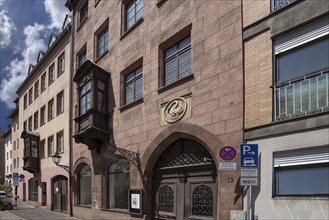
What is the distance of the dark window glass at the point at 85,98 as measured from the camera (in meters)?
18.6

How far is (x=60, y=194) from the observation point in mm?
26422

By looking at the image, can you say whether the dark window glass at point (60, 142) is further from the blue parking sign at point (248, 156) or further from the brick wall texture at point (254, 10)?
the blue parking sign at point (248, 156)

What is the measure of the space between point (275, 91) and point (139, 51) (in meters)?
7.66

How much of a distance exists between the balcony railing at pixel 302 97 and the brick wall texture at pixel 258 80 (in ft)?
0.79

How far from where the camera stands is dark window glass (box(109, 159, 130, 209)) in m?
16.5

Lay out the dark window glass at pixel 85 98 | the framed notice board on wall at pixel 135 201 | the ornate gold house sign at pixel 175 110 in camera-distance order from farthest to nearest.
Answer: the dark window glass at pixel 85 98 → the framed notice board on wall at pixel 135 201 → the ornate gold house sign at pixel 175 110

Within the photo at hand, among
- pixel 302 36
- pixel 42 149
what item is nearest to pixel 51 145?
pixel 42 149

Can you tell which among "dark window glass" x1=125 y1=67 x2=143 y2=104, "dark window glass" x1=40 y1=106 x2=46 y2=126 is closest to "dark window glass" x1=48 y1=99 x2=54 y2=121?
"dark window glass" x1=40 y1=106 x2=46 y2=126

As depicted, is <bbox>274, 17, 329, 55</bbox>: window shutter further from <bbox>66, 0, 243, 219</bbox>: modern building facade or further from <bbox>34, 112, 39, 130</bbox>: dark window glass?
<bbox>34, 112, 39, 130</bbox>: dark window glass

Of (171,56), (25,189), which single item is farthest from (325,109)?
(25,189)

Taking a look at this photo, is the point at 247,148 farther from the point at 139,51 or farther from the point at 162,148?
the point at 139,51

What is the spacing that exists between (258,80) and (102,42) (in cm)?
1227

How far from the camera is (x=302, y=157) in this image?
27.8ft

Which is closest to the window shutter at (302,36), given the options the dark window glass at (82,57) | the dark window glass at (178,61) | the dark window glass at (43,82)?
the dark window glass at (178,61)
